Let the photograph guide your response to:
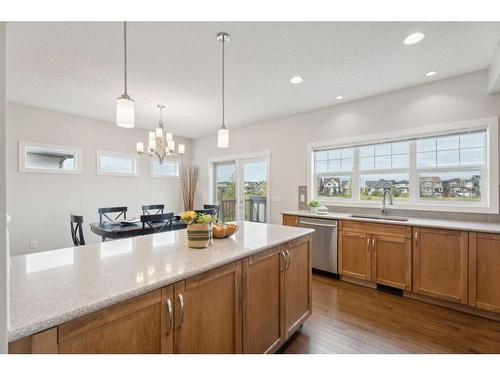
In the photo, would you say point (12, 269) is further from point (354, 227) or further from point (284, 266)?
point (354, 227)

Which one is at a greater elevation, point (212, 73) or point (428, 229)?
point (212, 73)

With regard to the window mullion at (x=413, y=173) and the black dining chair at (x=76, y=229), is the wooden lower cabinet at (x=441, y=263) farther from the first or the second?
the black dining chair at (x=76, y=229)

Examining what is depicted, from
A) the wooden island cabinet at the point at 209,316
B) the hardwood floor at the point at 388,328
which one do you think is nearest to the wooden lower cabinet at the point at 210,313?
the wooden island cabinet at the point at 209,316

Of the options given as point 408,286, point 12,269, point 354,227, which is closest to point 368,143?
point 354,227

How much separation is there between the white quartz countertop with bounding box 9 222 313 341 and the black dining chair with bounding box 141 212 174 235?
1137 mm

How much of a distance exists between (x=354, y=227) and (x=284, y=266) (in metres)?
1.76

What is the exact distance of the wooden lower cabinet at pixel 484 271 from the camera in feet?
7.33

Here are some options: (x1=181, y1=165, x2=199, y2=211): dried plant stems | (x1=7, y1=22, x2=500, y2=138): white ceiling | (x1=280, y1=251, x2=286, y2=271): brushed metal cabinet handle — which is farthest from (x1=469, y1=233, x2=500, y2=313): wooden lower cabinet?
(x1=181, y1=165, x2=199, y2=211): dried plant stems

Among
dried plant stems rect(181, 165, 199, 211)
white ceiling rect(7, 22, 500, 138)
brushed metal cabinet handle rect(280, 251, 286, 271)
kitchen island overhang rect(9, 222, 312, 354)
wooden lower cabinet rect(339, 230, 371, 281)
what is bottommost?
wooden lower cabinet rect(339, 230, 371, 281)

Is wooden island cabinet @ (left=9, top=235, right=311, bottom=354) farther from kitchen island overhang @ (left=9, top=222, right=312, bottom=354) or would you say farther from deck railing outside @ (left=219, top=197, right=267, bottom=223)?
deck railing outside @ (left=219, top=197, right=267, bottom=223)

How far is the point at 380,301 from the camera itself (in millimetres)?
2676

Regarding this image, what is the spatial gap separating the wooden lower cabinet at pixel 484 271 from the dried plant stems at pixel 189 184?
17.5 feet

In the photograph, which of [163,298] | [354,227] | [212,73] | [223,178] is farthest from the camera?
[223,178]

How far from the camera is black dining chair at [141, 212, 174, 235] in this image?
2.87 m
